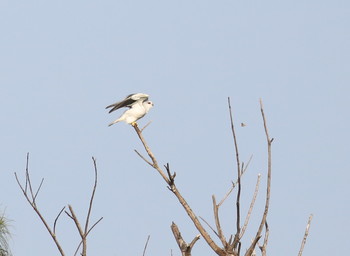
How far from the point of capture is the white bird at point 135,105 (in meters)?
8.30

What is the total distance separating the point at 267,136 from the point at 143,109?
5.01m

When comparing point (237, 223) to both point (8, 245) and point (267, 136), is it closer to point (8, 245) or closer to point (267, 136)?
point (267, 136)

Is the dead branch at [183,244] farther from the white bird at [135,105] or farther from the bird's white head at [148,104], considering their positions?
the bird's white head at [148,104]

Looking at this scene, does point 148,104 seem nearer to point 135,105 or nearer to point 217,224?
point 135,105

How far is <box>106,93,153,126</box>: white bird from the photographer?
27.2 ft

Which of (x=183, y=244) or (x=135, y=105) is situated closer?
(x=183, y=244)

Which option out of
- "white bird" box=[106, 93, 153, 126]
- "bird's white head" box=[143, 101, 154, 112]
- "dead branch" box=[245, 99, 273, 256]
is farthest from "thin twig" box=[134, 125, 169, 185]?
"bird's white head" box=[143, 101, 154, 112]

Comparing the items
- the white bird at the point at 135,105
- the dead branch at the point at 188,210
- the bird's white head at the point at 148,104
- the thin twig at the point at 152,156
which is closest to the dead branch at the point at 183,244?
the dead branch at the point at 188,210

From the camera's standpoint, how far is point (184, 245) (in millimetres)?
3574

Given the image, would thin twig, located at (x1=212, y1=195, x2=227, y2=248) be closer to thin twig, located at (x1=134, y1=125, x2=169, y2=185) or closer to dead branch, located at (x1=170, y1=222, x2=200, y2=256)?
dead branch, located at (x1=170, y1=222, x2=200, y2=256)

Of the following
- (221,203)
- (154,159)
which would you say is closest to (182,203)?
(221,203)

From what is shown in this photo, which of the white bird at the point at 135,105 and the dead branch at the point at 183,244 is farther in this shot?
the white bird at the point at 135,105

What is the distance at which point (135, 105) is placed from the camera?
8.60 m

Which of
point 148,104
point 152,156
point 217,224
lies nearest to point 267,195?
point 217,224
